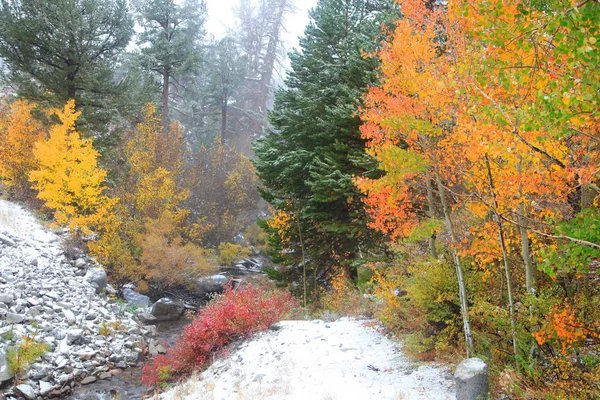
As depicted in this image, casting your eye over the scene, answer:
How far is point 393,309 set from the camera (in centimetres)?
810

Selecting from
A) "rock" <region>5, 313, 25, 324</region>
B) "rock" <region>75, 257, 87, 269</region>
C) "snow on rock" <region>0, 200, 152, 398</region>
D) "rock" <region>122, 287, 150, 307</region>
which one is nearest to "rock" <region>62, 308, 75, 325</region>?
"snow on rock" <region>0, 200, 152, 398</region>

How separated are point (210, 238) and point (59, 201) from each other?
1138 cm

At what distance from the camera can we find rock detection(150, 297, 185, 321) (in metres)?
16.7

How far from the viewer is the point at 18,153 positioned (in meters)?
18.9

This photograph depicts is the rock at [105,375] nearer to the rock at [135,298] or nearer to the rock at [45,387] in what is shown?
the rock at [45,387]

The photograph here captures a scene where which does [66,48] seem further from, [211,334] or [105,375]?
[211,334]

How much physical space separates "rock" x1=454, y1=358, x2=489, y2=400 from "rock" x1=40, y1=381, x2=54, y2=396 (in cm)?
937

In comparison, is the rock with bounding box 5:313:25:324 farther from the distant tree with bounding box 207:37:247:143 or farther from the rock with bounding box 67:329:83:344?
the distant tree with bounding box 207:37:247:143

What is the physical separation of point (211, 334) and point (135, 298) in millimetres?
9072

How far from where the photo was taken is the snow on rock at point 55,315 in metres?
10.1

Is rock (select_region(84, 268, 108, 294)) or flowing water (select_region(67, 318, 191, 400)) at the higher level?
rock (select_region(84, 268, 108, 294))

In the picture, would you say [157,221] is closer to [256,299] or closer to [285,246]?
[285,246]

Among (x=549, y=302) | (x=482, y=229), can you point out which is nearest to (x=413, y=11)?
(x=482, y=229)

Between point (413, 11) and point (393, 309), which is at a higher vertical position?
point (413, 11)
